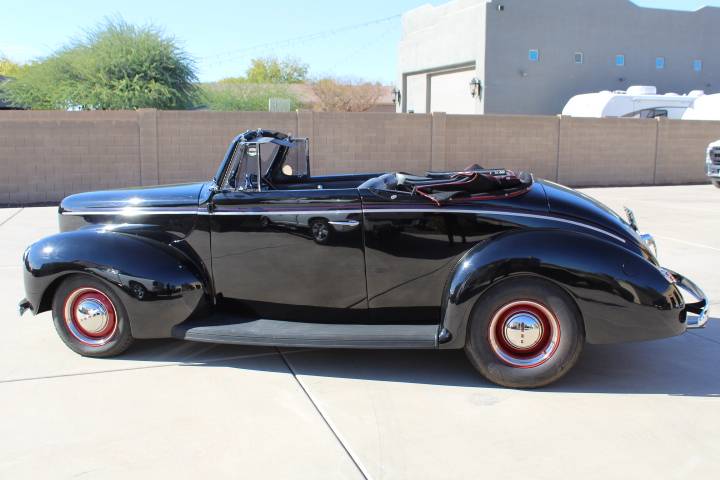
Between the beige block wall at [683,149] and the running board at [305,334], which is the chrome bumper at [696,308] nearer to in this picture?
the running board at [305,334]

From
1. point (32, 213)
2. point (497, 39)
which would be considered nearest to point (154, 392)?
point (32, 213)

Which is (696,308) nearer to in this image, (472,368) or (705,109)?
(472,368)

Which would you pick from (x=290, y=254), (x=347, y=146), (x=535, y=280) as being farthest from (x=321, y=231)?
(x=347, y=146)

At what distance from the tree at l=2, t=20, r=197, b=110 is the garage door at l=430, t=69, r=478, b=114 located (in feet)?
47.7

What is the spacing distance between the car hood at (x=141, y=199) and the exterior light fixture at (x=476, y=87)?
2668 centimetres

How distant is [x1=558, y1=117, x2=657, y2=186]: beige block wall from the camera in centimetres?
1909

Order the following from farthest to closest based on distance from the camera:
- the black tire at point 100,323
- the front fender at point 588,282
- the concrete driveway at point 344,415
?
the black tire at point 100,323, the front fender at point 588,282, the concrete driveway at point 344,415

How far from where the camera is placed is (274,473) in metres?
3.19

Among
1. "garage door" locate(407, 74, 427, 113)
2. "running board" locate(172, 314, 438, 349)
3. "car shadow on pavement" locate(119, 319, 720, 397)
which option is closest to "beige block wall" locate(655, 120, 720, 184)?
"car shadow on pavement" locate(119, 319, 720, 397)

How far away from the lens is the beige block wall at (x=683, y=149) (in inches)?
794

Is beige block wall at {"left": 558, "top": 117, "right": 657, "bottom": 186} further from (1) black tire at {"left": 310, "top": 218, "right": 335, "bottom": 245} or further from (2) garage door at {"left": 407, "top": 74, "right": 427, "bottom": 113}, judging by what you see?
Result: (2) garage door at {"left": 407, "top": 74, "right": 427, "bottom": 113}

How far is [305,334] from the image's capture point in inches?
168

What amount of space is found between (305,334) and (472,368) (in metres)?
1.19

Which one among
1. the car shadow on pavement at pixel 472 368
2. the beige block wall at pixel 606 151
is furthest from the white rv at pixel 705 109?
the car shadow on pavement at pixel 472 368
